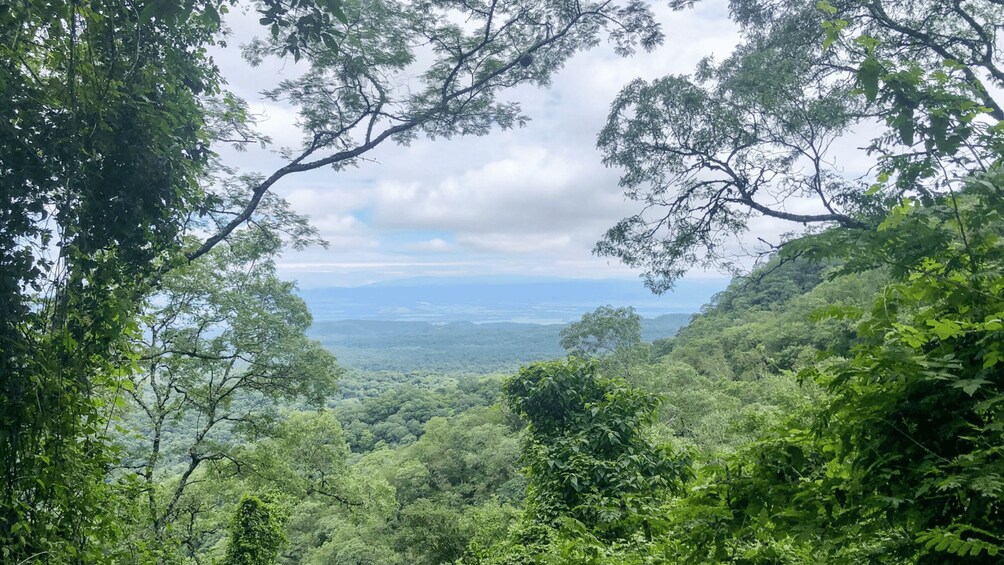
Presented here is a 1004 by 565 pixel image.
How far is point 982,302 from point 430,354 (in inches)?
5213

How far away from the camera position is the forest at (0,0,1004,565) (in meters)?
1.87

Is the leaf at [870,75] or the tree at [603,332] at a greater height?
the leaf at [870,75]

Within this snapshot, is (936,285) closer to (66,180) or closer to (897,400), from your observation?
(897,400)

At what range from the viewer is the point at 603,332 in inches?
968

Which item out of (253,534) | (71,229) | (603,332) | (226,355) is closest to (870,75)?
(71,229)

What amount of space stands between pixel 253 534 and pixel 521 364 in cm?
771

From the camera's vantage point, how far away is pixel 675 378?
2283 cm

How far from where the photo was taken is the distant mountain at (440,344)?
9619cm

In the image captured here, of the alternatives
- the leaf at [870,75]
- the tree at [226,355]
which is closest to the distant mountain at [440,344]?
the tree at [226,355]

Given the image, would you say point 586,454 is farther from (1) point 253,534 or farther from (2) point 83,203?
(1) point 253,534

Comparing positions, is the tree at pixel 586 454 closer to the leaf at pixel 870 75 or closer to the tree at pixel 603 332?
the leaf at pixel 870 75

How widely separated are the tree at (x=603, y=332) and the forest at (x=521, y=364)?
8.27 meters

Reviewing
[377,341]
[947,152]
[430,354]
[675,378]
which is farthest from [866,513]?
[377,341]

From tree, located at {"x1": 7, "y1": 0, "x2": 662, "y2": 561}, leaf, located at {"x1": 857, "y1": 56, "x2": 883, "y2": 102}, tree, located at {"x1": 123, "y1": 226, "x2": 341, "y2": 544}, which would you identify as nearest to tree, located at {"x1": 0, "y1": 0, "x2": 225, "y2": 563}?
tree, located at {"x1": 7, "y1": 0, "x2": 662, "y2": 561}
